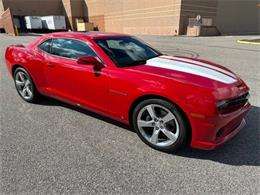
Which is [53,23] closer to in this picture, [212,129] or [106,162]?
[106,162]

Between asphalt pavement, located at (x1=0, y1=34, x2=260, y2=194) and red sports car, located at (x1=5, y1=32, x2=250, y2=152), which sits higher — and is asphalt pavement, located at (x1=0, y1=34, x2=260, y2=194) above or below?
below

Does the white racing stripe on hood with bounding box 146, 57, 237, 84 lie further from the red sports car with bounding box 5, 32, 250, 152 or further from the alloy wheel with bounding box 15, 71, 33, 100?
the alloy wheel with bounding box 15, 71, 33, 100

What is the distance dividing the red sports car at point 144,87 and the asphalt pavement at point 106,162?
0.89ft

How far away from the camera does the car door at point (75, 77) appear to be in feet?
12.7

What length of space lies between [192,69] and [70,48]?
2.09 m

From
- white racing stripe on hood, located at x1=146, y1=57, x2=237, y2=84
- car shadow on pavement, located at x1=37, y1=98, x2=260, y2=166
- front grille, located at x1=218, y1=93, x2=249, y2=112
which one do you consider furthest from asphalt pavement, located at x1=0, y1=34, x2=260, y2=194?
white racing stripe on hood, located at x1=146, y1=57, x2=237, y2=84

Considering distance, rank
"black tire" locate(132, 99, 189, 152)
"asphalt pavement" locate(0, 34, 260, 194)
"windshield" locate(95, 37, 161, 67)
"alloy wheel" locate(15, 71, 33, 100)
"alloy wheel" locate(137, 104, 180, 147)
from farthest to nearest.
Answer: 1. "alloy wheel" locate(15, 71, 33, 100)
2. "windshield" locate(95, 37, 161, 67)
3. "alloy wheel" locate(137, 104, 180, 147)
4. "black tire" locate(132, 99, 189, 152)
5. "asphalt pavement" locate(0, 34, 260, 194)

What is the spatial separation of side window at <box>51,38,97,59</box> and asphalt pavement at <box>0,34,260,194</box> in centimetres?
110

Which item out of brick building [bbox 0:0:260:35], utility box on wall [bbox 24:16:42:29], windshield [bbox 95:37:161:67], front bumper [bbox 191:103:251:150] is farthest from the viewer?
utility box on wall [bbox 24:16:42:29]

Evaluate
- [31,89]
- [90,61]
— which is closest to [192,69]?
[90,61]

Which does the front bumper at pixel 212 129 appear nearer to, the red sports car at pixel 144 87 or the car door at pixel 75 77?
the red sports car at pixel 144 87

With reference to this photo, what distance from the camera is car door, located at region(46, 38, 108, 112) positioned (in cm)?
387

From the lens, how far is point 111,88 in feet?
12.1

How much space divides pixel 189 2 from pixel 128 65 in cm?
3055
